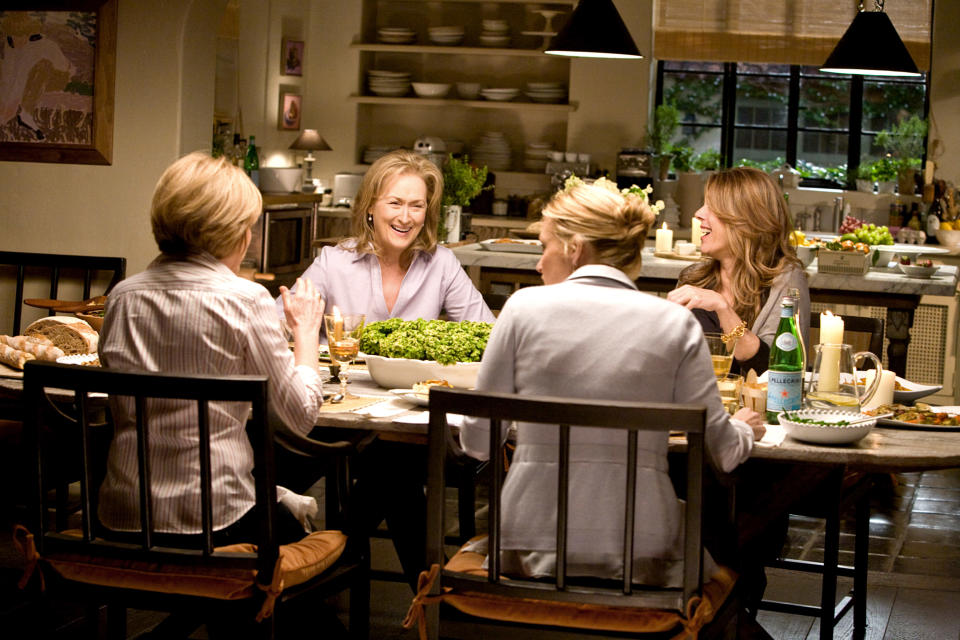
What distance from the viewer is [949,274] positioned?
5.22m

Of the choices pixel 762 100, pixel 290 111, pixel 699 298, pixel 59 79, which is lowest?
pixel 699 298

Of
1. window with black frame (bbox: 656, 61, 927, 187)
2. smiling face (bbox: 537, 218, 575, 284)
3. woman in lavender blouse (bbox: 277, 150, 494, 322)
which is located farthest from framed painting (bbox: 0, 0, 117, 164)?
window with black frame (bbox: 656, 61, 927, 187)

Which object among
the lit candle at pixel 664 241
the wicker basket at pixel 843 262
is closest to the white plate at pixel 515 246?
the lit candle at pixel 664 241

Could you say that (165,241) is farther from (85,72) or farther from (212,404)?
(85,72)

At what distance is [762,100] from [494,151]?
6.81 ft

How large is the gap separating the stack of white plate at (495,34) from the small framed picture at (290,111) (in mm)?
1546

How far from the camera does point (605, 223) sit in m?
2.12

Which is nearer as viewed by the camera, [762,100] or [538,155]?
[762,100]

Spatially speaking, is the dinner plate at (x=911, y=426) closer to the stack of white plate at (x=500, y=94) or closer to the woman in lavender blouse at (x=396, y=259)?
the woman in lavender blouse at (x=396, y=259)

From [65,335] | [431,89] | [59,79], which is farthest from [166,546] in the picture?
[431,89]

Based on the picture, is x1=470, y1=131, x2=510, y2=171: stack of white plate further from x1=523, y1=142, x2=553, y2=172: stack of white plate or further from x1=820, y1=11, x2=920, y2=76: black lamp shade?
x1=820, y1=11, x2=920, y2=76: black lamp shade

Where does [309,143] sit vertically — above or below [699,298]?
above

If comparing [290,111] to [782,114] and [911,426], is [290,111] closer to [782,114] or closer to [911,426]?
[782,114]

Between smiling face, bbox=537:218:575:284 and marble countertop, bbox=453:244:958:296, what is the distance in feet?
9.16
